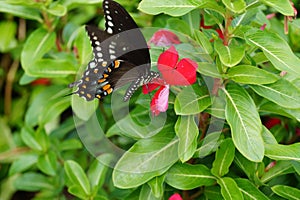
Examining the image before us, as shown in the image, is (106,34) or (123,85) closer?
(106,34)

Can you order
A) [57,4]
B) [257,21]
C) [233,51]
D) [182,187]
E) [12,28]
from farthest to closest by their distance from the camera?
[12,28]
[57,4]
[257,21]
[182,187]
[233,51]

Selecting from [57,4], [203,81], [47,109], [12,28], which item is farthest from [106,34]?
[12,28]

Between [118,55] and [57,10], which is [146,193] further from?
[57,10]

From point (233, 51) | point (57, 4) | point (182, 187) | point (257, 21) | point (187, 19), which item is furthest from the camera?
point (57, 4)

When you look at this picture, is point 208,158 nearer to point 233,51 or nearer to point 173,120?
point 173,120

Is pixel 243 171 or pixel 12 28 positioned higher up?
pixel 243 171

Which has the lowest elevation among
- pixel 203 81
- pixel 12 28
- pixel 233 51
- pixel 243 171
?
pixel 12 28

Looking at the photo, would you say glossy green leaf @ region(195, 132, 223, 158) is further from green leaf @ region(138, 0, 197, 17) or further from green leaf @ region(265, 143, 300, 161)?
green leaf @ region(138, 0, 197, 17)

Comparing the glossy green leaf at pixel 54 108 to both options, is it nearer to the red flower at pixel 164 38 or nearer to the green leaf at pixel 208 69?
the red flower at pixel 164 38
